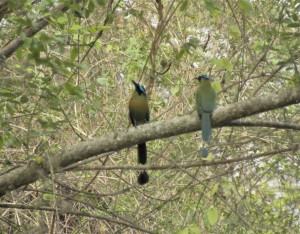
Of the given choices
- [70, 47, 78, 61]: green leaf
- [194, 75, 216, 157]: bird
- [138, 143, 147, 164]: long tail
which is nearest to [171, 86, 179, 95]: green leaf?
[194, 75, 216, 157]: bird

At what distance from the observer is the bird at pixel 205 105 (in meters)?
3.39

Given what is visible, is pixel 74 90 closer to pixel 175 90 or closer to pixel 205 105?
pixel 205 105

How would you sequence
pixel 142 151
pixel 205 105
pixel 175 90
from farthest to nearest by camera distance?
pixel 175 90, pixel 142 151, pixel 205 105

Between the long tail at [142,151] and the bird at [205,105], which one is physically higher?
the bird at [205,105]

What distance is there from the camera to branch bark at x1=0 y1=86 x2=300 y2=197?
10.3 ft

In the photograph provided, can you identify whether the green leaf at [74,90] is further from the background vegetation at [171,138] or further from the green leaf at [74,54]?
the background vegetation at [171,138]

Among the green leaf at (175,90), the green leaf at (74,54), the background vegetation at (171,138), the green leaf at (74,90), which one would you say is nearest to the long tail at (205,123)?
the green leaf at (74,90)

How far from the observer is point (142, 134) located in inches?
129

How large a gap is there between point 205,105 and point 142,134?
0.64 metres

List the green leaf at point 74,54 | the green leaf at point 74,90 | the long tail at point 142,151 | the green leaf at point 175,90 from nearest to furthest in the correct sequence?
the green leaf at point 74,90
the green leaf at point 74,54
the long tail at point 142,151
the green leaf at point 175,90

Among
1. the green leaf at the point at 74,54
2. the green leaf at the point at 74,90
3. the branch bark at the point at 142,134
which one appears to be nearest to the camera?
the branch bark at the point at 142,134

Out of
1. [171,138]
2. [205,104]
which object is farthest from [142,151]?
[205,104]

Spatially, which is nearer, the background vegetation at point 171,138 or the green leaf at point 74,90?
the green leaf at point 74,90

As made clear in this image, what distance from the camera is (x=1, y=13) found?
11.9 ft
